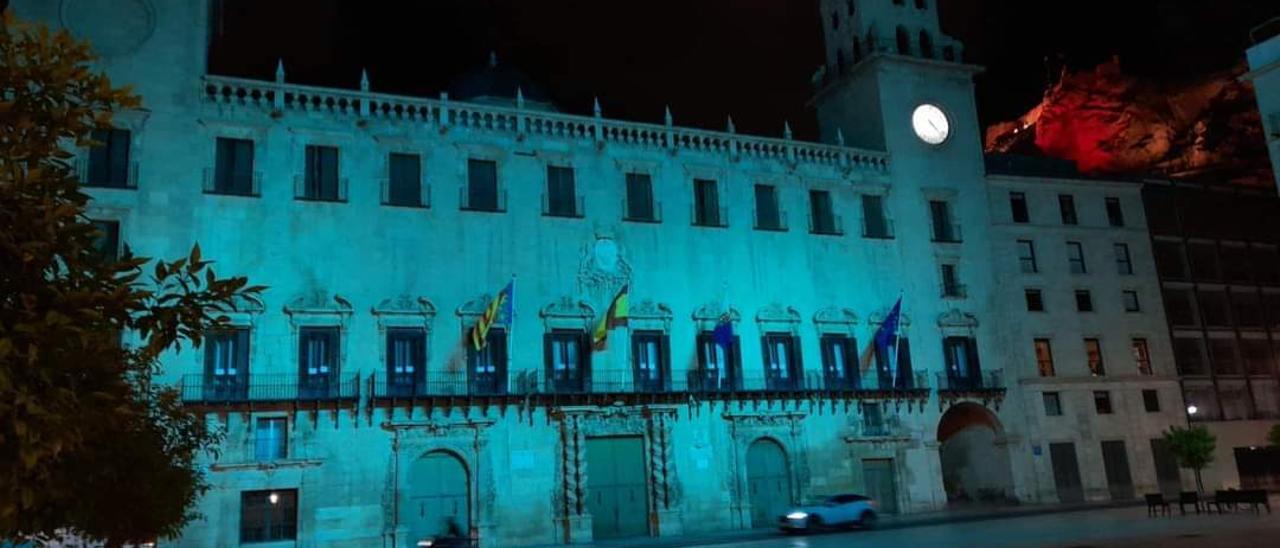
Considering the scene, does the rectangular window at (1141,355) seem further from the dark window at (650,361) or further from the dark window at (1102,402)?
the dark window at (650,361)

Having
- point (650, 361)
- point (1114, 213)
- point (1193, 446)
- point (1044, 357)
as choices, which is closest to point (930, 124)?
point (1114, 213)

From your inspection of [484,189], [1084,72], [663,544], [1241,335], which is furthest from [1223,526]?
[1084,72]

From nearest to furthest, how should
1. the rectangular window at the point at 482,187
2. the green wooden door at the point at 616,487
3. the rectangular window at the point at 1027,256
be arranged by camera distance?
1. the green wooden door at the point at 616,487
2. the rectangular window at the point at 482,187
3. the rectangular window at the point at 1027,256

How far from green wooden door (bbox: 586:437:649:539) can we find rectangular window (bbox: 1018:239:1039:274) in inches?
866

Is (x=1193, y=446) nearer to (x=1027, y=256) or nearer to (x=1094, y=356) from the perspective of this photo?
(x=1094, y=356)

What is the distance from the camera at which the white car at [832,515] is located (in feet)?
110

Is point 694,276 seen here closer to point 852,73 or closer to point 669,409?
point 669,409

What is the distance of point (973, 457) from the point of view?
4581 cm

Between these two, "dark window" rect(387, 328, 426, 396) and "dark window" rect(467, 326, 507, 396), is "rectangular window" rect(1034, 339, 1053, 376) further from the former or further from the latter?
"dark window" rect(387, 328, 426, 396)

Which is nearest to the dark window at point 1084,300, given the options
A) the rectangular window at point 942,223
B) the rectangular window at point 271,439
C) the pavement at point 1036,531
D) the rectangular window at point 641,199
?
the rectangular window at point 942,223

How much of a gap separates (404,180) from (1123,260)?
118 feet

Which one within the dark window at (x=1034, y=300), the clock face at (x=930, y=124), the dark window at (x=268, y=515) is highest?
the clock face at (x=930, y=124)

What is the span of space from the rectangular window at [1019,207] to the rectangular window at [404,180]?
28788 mm

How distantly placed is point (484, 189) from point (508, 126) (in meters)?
2.80
